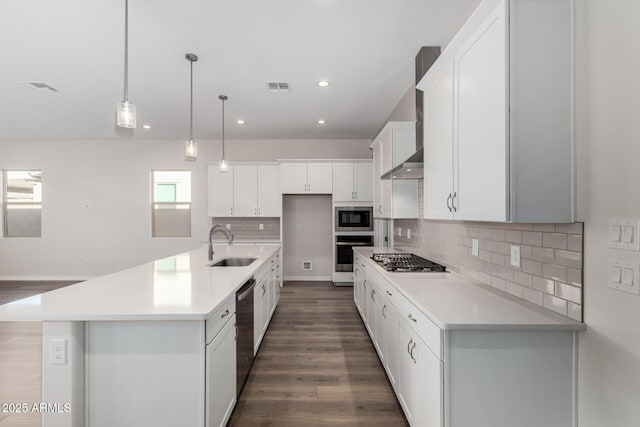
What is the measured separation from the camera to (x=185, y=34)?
8.13 ft

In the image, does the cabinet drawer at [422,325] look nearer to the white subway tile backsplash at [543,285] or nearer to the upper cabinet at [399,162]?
the white subway tile backsplash at [543,285]

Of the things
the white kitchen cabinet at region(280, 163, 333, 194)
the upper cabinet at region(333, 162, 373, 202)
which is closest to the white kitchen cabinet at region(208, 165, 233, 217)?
the white kitchen cabinet at region(280, 163, 333, 194)

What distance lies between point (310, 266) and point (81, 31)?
4727mm

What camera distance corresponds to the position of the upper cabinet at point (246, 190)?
18.1 feet

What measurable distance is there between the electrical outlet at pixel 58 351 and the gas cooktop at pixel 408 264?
208cm

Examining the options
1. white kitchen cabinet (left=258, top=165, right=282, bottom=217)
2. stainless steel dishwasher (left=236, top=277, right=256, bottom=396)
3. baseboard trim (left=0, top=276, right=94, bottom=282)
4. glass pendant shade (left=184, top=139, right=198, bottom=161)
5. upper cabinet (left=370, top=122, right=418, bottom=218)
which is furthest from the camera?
baseboard trim (left=0, top=276, right=94, bottom=282)

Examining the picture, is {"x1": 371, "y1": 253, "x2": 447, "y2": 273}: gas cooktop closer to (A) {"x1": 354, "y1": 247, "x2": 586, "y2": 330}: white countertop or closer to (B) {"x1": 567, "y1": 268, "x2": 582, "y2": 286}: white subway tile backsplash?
(A) {"x1": 354, "y1": 247, "x2": 586, "y2": 330}: white countertop

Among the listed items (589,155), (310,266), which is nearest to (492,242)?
(589,155)

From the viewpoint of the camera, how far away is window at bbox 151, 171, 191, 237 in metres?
6.03

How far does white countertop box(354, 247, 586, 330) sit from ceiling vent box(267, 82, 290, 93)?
103 inches

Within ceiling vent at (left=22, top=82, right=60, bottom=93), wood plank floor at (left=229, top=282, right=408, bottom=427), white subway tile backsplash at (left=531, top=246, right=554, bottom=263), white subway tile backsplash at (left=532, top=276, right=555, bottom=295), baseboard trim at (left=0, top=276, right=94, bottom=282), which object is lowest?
wood plank floor at (left=229, top=282, right=408, bottom=427)

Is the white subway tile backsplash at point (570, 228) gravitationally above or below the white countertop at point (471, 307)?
above

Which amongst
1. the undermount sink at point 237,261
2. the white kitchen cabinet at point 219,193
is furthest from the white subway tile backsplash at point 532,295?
the white kitchen cabinet at point 219,193

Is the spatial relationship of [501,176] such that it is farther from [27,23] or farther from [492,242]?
[27,23]
